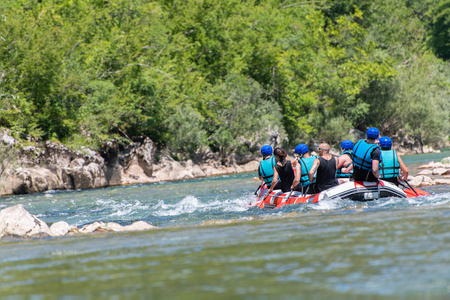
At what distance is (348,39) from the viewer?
5416 cm

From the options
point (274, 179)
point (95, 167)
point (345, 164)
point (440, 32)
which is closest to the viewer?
point (274, 179)

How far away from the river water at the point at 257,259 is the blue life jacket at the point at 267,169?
7.67 feet

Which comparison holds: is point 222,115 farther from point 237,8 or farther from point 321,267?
point 321,267

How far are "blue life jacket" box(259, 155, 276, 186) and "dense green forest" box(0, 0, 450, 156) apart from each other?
16.3 metres

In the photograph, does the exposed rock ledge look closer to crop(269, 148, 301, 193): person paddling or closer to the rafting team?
the rafting team

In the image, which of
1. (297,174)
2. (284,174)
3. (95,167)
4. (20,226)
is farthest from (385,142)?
(95,167)

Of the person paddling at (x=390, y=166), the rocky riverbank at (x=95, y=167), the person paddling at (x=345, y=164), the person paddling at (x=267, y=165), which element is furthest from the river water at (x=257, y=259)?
the rocky riverbank at (x=95, y=167)

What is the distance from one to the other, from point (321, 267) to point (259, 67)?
4233 cm

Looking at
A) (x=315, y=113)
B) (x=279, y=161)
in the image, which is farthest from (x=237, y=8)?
(x=279, y=161)

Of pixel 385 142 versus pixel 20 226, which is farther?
pixel 385 142

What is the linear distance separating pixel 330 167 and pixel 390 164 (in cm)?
121

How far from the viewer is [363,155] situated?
39.8 feet

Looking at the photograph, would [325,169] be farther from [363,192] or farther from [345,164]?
[345,164]

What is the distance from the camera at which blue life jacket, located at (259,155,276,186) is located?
1370 cm
